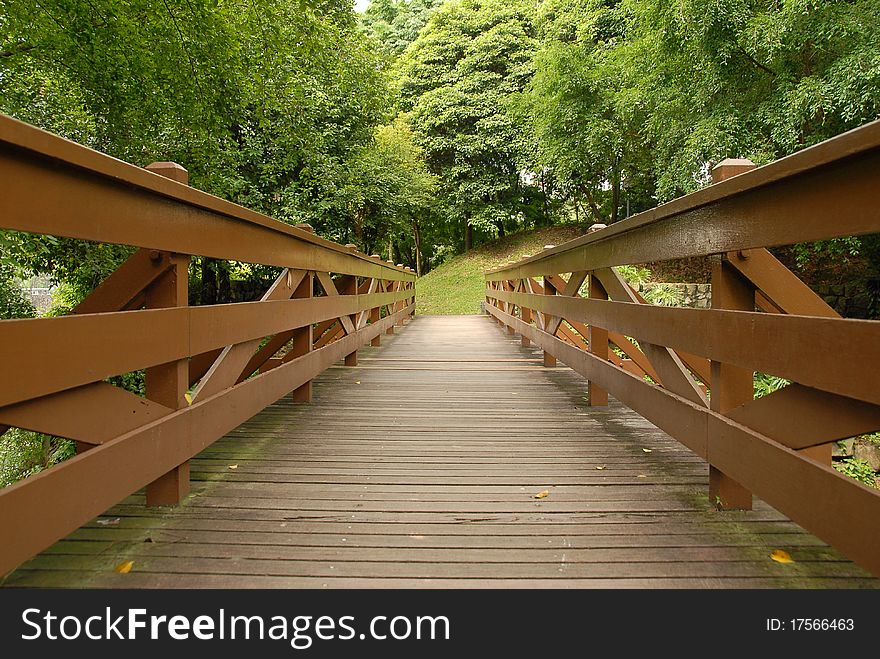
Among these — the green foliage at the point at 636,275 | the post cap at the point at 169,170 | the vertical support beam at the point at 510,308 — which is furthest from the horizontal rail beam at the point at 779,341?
the green foliage at the point at 636,275

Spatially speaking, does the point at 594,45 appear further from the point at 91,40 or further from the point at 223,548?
the point at 223,548

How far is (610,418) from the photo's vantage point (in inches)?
134

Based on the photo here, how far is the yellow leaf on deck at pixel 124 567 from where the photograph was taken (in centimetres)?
155

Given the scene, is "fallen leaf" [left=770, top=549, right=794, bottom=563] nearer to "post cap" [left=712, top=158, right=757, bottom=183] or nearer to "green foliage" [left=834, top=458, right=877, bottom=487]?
"post cap" [left=712, top=158, right=757, bottom=183]

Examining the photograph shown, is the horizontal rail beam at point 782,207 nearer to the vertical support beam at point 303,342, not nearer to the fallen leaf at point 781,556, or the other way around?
the fallen leaf at point 781,556

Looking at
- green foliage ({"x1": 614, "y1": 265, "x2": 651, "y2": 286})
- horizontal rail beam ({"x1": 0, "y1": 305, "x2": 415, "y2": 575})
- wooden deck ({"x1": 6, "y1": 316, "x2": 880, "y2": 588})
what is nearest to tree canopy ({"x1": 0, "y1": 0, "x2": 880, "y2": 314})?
green foliage ({"x1": 614, "y1": 265, "x2": 651, "y2": 286})

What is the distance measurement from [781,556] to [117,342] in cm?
201

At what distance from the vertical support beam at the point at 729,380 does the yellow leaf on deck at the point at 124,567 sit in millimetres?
1855

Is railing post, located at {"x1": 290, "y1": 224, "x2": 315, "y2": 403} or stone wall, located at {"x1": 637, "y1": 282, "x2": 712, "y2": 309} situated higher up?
stone wall, located at {"x1": 637, "y1": 282, "x2": 712, "y2": 309}

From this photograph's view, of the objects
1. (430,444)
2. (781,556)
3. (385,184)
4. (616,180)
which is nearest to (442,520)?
(430,444)

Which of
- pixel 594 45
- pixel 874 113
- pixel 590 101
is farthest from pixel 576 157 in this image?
pixel 874 113

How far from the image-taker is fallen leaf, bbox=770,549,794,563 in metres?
1.61

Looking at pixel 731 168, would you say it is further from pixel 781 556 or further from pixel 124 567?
pixel 124 567

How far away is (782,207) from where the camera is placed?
1.53m
